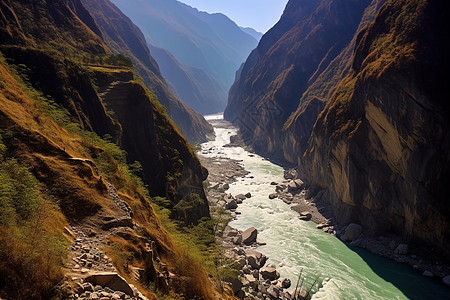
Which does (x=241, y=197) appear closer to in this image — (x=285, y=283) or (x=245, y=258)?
(x=245, y=258)

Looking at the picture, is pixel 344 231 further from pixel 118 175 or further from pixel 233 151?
pixel 233 151

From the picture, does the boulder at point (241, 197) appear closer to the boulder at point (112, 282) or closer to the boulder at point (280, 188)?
the boulder at point (280, 188)

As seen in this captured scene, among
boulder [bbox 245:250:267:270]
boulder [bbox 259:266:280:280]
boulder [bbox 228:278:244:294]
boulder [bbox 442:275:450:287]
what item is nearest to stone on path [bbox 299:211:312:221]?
boulder [bbox 245:250:267:270]

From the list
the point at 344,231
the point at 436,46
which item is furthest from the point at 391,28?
the point at 344,231

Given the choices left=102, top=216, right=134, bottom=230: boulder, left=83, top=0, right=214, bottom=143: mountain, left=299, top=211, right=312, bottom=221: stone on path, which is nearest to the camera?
left=102, top=216, right=134, bottom=230: boulder

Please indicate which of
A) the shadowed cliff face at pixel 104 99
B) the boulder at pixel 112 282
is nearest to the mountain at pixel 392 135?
the shadowed cliff face at pixel 104 99

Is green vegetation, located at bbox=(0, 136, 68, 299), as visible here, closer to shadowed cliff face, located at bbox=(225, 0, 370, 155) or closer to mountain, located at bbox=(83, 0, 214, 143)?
shadowed cliff face, located at bbox=(225, 0, 370, 155)
